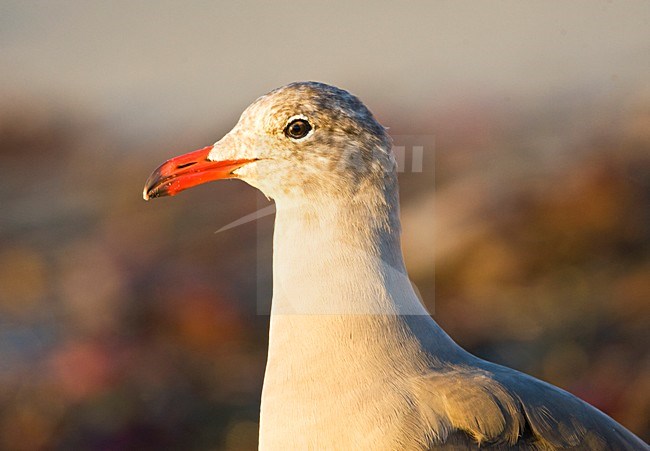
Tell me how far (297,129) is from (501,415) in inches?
39.0

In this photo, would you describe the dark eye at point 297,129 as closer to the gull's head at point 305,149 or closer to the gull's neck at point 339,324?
the gull's head at point 305,149

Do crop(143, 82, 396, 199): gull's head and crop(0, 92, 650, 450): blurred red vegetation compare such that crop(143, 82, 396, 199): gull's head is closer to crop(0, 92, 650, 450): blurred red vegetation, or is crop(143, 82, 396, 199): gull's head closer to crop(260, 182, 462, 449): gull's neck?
crop(260, 182, 462, 449): gull's neck

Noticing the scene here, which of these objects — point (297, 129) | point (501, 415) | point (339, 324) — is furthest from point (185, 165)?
point (501, 415)

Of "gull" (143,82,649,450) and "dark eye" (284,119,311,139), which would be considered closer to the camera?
"gull" (143,82,649,450)

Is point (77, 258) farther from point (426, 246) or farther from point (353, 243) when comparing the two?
point (353, 243)

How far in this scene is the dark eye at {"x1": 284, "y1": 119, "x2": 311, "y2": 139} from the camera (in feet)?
9.00

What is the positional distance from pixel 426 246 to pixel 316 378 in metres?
4.44

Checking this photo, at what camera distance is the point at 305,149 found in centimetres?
274

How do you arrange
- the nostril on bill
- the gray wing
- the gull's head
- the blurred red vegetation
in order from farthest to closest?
the blurred red vegetation < the nostril on bill < the gull's head < the gray wing

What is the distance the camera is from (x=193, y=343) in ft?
24.6

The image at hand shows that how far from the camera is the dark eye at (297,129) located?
108 inches

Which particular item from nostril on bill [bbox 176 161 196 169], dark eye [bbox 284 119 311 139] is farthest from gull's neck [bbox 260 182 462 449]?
nostril on bill [bbox 176 161 196 169]

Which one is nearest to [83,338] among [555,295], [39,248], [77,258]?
[77,258]

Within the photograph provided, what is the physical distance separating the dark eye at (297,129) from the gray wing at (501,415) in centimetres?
78
